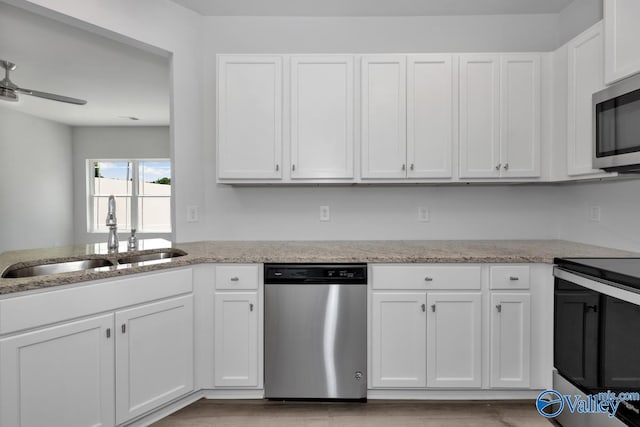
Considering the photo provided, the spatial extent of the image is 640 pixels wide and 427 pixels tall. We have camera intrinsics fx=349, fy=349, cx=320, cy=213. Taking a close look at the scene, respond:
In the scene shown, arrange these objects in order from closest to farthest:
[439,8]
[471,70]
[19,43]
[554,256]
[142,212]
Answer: [554,256]
[471,70]
[439,8]
[19,43]
[142,212]

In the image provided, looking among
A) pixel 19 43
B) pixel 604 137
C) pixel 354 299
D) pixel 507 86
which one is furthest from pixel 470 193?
pixel 19 43

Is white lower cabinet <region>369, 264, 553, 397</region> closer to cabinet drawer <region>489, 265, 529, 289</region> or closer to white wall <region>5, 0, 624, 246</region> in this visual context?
cabinet drawer <region>489, 265, 529, 289</region>

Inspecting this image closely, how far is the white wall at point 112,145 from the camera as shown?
7.11m

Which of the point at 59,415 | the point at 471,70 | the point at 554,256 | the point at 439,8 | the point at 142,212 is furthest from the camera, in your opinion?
the point at 142,212

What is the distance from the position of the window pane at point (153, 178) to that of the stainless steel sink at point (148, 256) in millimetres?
5324

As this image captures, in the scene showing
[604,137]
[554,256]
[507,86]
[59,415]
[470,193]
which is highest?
[507,86]

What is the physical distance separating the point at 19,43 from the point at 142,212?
437 cm

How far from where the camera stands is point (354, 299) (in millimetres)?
2141

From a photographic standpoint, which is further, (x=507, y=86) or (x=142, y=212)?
(x=142, y=212)

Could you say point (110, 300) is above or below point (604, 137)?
below

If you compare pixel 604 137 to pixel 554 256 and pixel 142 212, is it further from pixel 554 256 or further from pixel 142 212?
pixel 142 212

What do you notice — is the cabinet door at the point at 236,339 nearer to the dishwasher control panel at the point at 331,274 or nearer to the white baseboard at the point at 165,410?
the white baseboard at the point at 165,410

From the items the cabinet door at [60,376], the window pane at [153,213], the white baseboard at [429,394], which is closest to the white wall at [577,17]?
the white baseboard at [429,394]

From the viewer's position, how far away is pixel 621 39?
1.78 m
